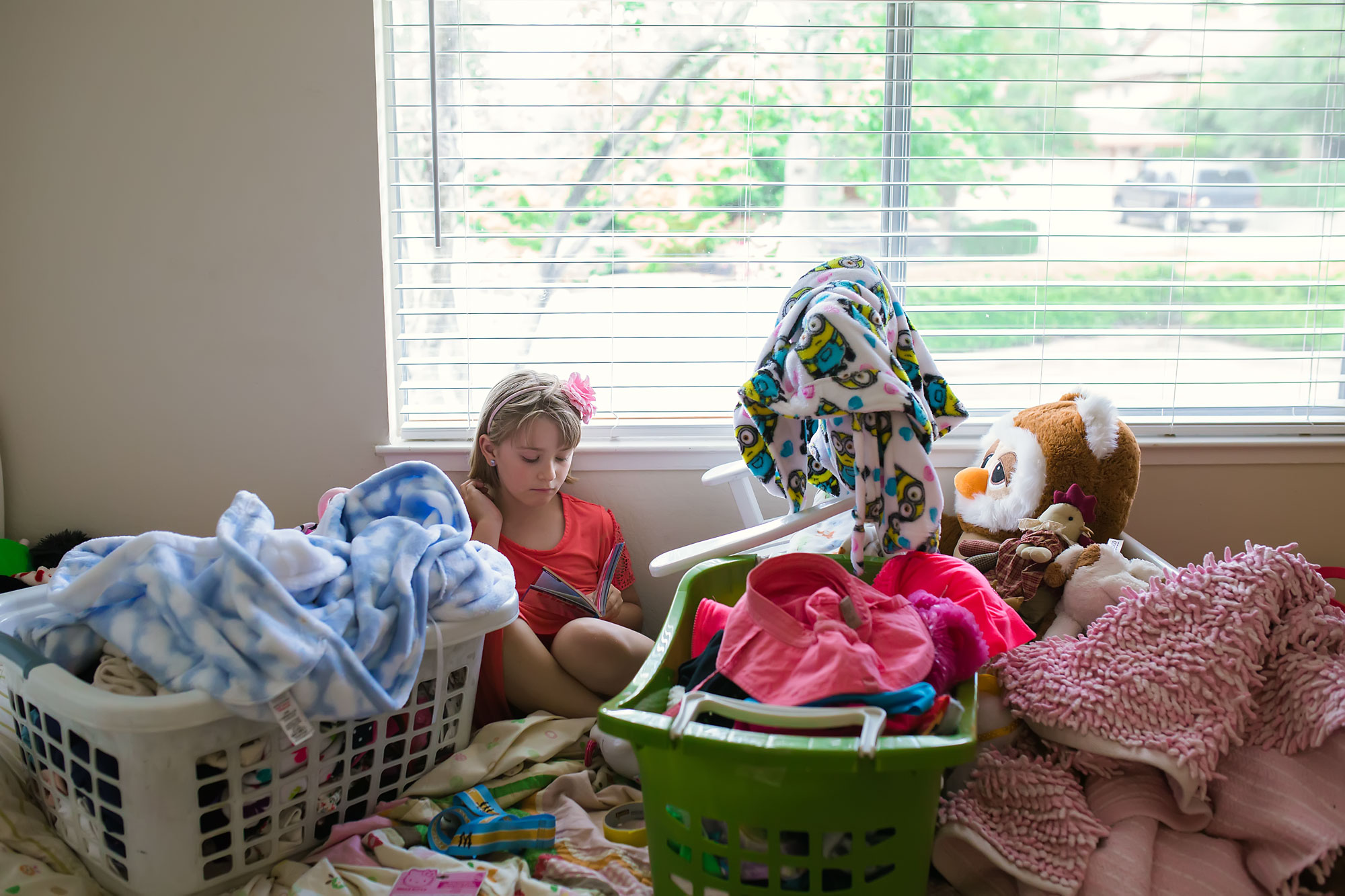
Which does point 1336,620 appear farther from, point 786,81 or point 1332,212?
point 786,81

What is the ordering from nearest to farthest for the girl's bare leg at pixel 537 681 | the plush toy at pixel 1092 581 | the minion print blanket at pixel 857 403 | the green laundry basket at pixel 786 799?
the green laundry basket at pixel 786 799 → the minion print blanket at pixel 857 403 → the plush toy at pixel 1092 581 → the girl's bare leg at pixel 537 681

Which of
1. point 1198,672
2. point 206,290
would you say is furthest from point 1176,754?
point 206,290

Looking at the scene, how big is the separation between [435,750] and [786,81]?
143 cm

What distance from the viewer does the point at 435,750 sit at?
141 centimetres

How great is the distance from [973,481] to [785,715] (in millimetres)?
822

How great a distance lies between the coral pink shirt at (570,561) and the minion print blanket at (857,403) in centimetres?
44

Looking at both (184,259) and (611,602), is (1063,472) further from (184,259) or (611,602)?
(184,259)

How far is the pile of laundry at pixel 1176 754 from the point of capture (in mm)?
1112

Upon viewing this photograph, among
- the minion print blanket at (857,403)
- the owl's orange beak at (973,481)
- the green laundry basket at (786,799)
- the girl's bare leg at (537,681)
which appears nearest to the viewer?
the green laundry basket at (786,799)

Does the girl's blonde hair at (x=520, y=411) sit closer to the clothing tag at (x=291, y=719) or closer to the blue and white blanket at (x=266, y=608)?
the blue and white blanket at (x=266, y=608)

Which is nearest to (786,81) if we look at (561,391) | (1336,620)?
(561,391)

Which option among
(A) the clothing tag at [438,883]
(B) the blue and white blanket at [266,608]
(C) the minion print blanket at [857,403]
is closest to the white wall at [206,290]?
(C) the minion print blanket at [857,403]

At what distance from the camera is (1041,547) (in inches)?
58.5

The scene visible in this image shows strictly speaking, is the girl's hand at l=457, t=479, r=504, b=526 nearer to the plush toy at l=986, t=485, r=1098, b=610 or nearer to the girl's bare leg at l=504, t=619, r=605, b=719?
the girl's bare leg at l=504, t=619, r=605, b=719
